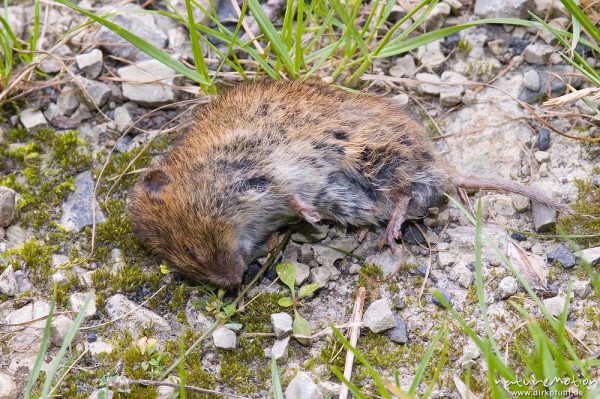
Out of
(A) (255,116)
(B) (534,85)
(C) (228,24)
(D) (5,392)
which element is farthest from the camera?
(C) (228,24)

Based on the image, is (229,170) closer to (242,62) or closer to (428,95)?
(242,62)

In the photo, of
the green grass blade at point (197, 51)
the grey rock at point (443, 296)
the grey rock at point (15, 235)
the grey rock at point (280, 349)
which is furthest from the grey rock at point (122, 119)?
the grey rock at point (443, 296)

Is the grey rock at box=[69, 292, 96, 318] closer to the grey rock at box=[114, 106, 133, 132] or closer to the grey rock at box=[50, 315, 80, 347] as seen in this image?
the grey rock at box=[50, 315, 80, 347]

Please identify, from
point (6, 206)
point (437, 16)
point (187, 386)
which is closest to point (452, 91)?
point (437, 16)

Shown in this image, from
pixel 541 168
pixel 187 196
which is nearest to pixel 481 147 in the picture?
pixel 541 168

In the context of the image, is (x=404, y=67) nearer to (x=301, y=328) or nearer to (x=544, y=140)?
(x=544, y=140)

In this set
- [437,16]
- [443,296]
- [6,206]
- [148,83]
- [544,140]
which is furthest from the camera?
[437,16]

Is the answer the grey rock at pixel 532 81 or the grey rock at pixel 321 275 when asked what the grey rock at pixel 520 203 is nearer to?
the grey rock at pixel 532 81
